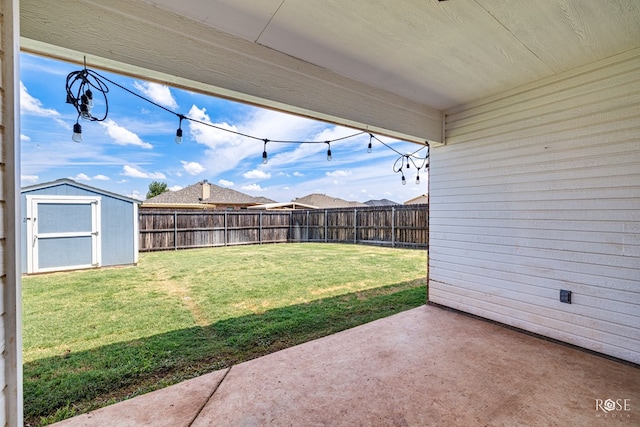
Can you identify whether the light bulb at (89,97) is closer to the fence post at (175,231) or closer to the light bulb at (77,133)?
the light bulb at (77,133)

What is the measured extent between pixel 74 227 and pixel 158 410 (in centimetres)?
582

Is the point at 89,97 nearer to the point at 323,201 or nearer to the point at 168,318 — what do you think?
the point at 168,318

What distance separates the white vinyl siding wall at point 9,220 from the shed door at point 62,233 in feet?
19.5

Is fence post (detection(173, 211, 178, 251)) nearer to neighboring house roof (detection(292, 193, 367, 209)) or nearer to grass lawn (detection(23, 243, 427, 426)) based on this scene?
grass lawn (detection(23, 243, 427, 426))

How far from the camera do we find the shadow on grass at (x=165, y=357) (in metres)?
1.75

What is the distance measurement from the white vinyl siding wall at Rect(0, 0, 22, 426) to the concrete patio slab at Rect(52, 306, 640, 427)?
0.76 metres

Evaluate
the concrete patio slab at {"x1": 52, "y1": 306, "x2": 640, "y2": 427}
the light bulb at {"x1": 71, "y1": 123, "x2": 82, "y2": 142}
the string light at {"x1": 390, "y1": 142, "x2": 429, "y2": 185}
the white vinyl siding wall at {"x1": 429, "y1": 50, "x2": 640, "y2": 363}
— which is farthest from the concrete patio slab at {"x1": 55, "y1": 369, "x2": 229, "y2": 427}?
the string light at {"x1": 390, "y1": 142, "x2": 429, "y2": 185}

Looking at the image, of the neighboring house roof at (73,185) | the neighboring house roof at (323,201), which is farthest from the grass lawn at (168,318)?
the neighboring house roof at (323,201)

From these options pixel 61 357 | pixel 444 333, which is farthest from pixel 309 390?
pixel 61 357

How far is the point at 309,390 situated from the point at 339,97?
2.35 metres

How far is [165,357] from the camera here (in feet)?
7.41

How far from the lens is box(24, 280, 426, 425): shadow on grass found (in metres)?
1.75

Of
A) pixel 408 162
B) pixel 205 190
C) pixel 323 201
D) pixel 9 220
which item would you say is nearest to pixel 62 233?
pixel 9 220

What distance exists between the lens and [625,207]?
217 centimetres
